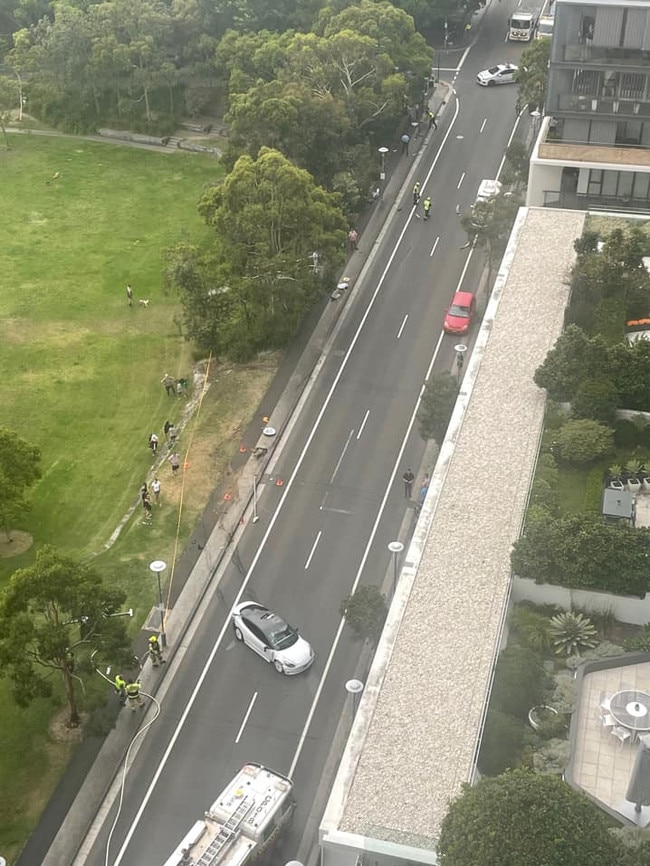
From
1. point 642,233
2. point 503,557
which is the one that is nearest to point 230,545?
point 503,557

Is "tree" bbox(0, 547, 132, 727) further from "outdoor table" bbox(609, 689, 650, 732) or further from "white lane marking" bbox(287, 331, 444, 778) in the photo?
"outdoor table" bbox(609, 689, 650, 732)

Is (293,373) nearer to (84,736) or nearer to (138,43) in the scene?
(84,736)

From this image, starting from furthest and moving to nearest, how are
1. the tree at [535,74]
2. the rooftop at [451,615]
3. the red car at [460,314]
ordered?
1. the tree at [535,74]
2. the red car at [460,314]
3. the rooftop at [451,615]

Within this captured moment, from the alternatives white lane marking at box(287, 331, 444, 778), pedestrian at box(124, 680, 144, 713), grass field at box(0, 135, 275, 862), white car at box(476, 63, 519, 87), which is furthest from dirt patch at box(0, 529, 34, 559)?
white car at box(476, 63, 519, 87)

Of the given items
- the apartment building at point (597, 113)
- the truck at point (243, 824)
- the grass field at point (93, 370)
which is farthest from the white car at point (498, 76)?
the truck at point (243, 824)

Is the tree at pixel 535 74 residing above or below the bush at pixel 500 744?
above

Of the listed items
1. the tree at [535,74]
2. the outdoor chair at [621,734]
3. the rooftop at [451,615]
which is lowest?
the outdoor chair at [621,734]

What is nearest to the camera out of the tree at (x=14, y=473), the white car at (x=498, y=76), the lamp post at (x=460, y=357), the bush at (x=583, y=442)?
the bush at (x=583, y=442)

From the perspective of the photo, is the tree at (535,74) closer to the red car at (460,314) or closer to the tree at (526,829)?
the red car at (460,314)
